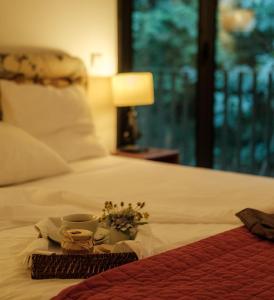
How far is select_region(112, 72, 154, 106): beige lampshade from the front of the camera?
352cm

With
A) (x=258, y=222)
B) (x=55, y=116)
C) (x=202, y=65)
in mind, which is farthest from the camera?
(x=202, y=65)

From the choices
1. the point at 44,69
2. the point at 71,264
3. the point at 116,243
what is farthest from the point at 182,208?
the point at 44,69

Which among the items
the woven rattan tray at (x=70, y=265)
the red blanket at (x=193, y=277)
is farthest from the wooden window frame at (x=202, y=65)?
the woven rattan tray at (x=70, y=265)

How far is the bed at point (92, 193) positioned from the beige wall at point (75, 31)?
0.75 ft

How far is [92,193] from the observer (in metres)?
2.24

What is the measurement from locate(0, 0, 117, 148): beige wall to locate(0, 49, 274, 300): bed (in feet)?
0.75

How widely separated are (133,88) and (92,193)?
4.66ft

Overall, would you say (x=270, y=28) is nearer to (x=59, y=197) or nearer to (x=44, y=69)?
(x=44, y=69)

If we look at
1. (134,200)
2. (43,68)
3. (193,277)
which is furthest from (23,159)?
(193,277)

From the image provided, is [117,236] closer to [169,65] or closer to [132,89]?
[132,89]

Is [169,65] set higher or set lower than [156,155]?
higher

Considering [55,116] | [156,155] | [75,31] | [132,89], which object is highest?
[75,31]

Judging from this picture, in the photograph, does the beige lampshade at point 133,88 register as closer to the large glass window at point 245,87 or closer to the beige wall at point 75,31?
the beige wall at point 75,31

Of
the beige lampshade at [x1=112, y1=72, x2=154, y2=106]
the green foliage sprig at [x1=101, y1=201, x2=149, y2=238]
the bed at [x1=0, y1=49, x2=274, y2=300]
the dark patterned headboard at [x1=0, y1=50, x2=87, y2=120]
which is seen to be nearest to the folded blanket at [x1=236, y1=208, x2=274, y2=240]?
the bed at [x1=0, y1=49, x2=274, y2=300]
